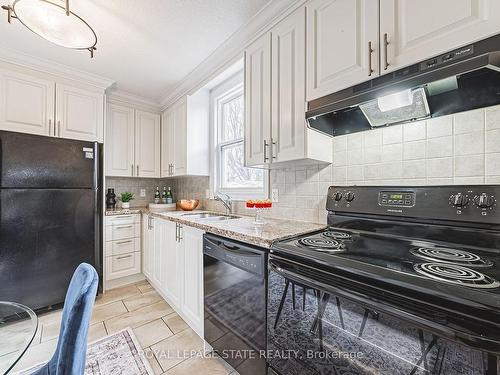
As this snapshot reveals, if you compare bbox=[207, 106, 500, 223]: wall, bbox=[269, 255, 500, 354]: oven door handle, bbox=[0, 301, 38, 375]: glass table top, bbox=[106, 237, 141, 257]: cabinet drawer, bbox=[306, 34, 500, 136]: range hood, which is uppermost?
bbox=[306, 34, 500, 136]: range hood

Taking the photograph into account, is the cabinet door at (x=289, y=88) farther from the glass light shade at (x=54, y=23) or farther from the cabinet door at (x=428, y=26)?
the glass light shade at (x=54, y=23)

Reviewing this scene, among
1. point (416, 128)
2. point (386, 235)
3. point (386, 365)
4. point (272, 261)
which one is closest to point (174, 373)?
point (272, 261)

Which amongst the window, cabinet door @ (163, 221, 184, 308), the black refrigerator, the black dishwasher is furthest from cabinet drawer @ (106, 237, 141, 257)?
the black dishwasher

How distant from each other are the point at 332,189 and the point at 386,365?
3.15 ft

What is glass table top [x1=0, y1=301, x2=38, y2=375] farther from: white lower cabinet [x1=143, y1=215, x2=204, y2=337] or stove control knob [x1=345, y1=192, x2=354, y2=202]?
stove control knob [x1=345, y1=192, x2=354, y2=202]

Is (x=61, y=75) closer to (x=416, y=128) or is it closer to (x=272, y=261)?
(x=272, y=261)

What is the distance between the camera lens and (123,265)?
2.70 metres

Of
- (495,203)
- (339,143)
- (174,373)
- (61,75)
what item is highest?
(61,75)

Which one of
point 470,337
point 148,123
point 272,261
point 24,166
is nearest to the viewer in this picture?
point 470,337

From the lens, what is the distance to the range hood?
80cm

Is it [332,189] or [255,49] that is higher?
[255,49]

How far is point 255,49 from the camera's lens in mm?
1719

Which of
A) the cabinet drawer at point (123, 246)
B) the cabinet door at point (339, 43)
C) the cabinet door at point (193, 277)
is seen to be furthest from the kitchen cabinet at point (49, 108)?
the cabinet door at point (339, 43)

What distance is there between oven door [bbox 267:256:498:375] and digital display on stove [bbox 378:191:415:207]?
0.67m
